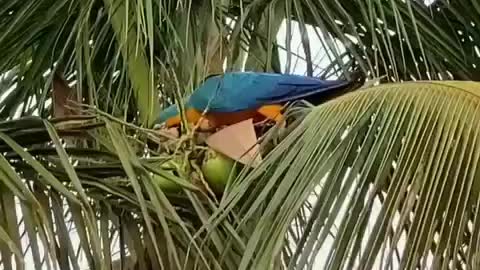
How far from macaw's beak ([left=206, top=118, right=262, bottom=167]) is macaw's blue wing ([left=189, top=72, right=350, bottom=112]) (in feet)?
0.08

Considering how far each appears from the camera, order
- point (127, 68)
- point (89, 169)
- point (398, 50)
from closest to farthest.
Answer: point (89, 169)
point (127, 68)
point (398, 50)

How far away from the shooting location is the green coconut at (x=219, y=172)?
3.14ft

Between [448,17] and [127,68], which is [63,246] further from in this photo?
[448,17]

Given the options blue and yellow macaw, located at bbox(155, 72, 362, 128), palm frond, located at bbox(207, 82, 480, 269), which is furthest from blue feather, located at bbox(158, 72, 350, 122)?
palm frond, located at bbox(207, 82, 480, 269)

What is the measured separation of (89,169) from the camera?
93cm

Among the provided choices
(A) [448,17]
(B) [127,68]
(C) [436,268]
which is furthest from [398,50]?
(C) [436,268]

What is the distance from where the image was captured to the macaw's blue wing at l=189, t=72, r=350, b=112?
981mm

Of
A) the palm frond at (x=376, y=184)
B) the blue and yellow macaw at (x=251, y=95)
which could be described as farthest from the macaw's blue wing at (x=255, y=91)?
the palm frond at (x=376, y=184)

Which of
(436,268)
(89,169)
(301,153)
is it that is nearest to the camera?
(436,268)

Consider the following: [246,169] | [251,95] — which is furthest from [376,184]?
[251,95]

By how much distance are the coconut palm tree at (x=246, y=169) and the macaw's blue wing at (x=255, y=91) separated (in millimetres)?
38

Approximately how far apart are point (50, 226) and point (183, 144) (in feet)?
0.62

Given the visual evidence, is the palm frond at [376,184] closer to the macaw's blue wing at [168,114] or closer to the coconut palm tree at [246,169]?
the coconut palm tree at [246,169]

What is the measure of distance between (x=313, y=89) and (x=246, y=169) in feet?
0.49
